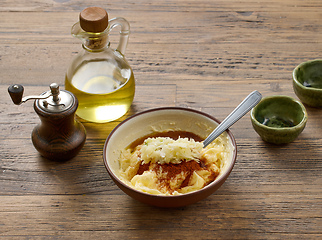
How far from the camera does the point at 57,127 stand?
1.28m

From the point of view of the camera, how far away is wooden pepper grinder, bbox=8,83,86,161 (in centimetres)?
125

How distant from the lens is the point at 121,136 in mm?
1326

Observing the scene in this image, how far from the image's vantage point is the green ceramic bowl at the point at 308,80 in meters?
1.50

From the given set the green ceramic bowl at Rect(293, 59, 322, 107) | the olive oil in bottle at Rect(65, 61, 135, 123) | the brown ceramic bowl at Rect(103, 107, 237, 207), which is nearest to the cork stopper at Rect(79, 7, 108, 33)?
the olive oil in bottle at Rect(65, 61, 135, 123)

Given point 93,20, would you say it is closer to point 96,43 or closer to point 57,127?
point 96,43

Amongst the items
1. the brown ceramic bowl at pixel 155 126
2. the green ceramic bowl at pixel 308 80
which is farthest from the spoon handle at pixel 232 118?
the green ceramic bowl at pixel 308 80

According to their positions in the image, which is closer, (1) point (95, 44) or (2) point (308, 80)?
(1) point (95, 44)

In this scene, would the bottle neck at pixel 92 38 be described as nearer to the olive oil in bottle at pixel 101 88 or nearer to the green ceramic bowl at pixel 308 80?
the olive oil in bottle at pixel 101 88

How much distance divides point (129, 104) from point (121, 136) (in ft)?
0.64

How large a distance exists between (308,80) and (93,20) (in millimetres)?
860

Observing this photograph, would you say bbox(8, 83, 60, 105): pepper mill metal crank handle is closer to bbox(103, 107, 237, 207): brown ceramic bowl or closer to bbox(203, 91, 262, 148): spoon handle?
bbox(103, 107, 237, 207): brown ceramic bowl

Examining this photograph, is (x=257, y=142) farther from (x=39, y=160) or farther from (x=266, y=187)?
(x=39, y=160)

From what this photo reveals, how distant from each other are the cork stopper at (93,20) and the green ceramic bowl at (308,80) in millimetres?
713

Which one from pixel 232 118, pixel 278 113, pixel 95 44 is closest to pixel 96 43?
pixel 95 44
